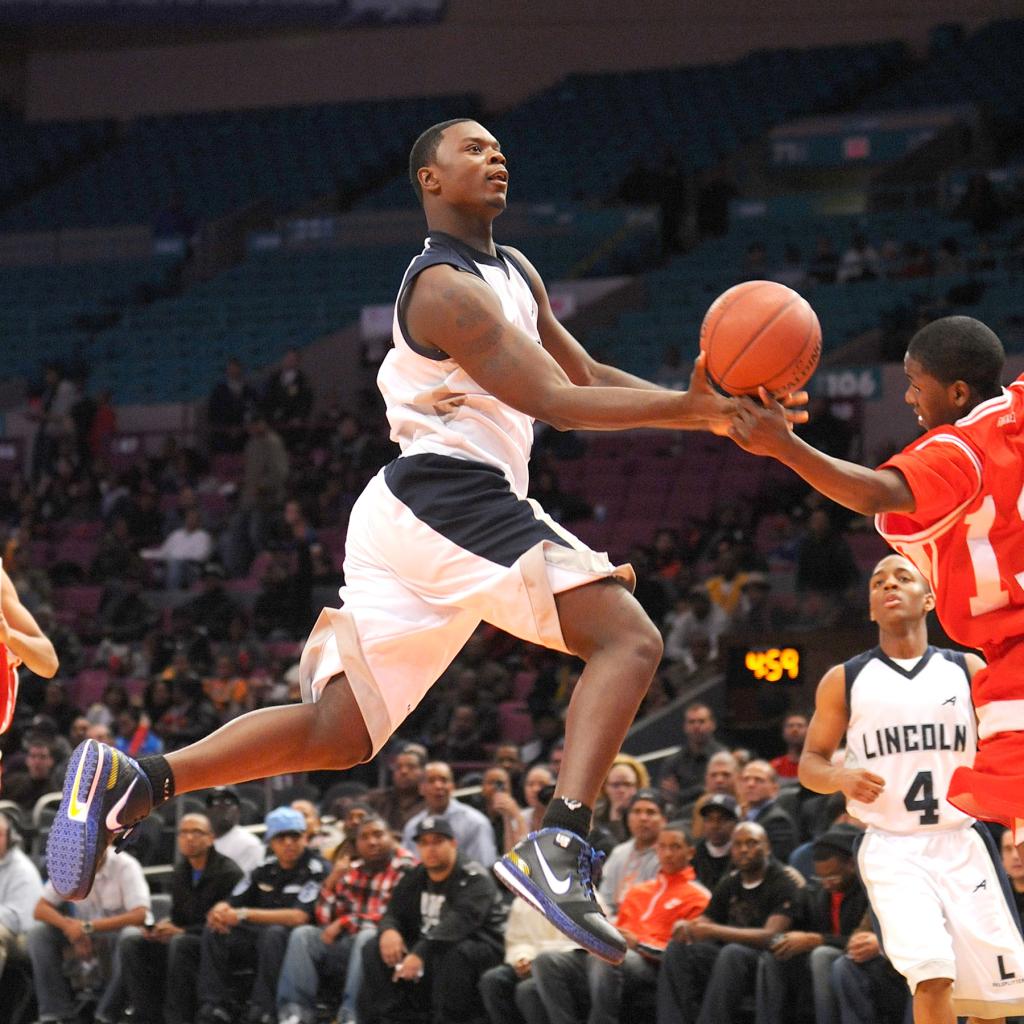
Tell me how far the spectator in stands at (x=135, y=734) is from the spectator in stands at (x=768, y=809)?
5.47m

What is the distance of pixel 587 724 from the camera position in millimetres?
4609

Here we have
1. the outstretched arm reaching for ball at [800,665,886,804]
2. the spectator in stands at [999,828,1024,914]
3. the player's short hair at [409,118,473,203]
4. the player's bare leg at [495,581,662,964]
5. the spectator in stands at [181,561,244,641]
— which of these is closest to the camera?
the player's bare leg at [495,581,662,964]

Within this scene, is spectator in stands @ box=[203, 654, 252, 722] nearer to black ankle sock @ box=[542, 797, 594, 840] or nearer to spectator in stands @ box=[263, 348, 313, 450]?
spectator in stands @ box=[263, 348, 313, 450]

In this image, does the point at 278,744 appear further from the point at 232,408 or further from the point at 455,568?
the point at 232,408

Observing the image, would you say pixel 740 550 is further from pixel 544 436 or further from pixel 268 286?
pixel 268 286

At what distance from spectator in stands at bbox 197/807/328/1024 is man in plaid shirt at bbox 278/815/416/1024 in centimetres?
12

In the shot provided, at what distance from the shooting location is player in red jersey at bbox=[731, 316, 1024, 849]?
178 inches

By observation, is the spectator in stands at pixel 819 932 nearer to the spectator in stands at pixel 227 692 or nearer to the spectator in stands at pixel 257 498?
the spectator in stands at pixel 227 692

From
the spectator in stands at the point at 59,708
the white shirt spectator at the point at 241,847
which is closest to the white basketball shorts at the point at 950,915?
the white shirt spectator at the point at 241,847

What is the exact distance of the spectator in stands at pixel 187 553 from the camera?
18406 millimetres

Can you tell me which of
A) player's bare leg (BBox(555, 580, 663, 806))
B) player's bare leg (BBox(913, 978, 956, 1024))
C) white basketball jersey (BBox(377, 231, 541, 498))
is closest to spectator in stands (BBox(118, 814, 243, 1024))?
player's bare leg (BBox(913, 978, 956, 1024))

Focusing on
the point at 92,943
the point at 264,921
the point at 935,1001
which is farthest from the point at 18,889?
the point at 935,1001

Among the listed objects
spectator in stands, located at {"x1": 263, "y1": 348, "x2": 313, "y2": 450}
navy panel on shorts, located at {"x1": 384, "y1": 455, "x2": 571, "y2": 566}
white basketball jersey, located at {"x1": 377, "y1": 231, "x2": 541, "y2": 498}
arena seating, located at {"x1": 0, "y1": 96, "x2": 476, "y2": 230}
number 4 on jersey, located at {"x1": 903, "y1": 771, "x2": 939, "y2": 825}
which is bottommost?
number 4 on jersey, located at {"x1": 903, "y1": 771, "x2": 939, "y2": 825}

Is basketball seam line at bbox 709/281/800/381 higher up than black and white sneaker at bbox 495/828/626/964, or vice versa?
basketball seam line at bbox 709/281/800/381
